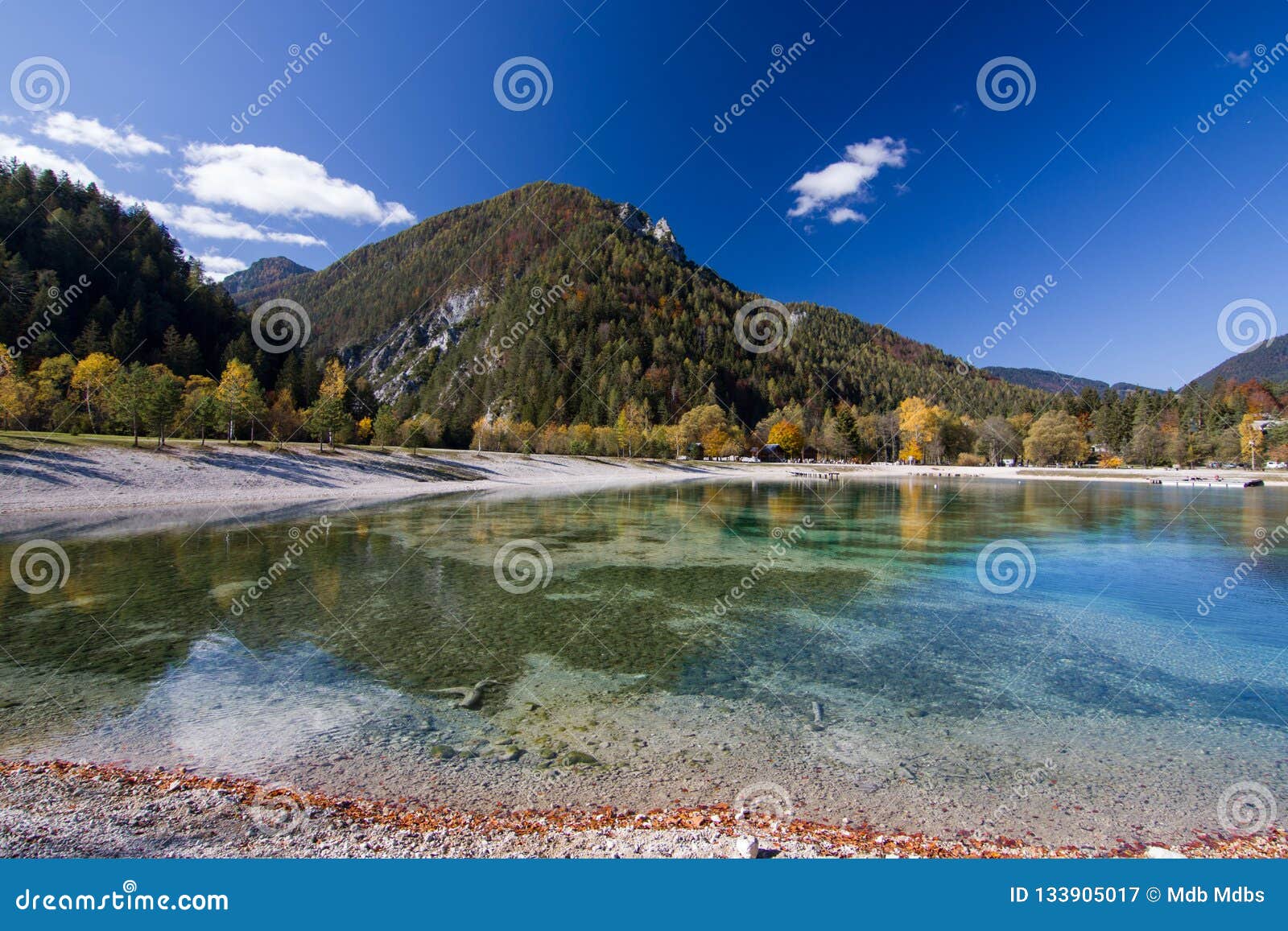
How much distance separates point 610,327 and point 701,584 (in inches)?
7043

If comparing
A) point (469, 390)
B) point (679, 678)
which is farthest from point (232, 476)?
point (469, 390)

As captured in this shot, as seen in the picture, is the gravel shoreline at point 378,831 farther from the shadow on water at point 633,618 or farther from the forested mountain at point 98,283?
the forested mountain at point 98,283

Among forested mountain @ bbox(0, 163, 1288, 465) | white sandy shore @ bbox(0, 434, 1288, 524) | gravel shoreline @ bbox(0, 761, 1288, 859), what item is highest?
forested mountain @ bbox(0, 163, 1288, 465)

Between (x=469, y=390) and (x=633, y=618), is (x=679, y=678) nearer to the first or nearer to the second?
(x=633, y=618)

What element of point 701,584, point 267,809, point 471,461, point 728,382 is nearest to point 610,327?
point 728,382

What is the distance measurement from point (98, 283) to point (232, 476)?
306 ft

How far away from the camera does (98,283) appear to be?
336 ft

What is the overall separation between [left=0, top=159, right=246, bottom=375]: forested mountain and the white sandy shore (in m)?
54.1

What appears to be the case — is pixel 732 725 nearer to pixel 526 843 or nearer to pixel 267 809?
pixel 526 843

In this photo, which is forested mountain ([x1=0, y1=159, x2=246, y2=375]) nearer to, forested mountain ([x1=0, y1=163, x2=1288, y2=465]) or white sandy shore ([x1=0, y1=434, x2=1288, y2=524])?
forested mountain ([x1=0, y1=163, x2=1288, y2=465])

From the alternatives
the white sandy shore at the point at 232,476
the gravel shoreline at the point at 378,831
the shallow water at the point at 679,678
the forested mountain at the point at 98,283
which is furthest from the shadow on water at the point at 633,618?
the forested mountain at the point at 98,283

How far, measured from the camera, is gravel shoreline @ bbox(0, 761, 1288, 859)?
509 cm

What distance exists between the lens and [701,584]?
18500mm

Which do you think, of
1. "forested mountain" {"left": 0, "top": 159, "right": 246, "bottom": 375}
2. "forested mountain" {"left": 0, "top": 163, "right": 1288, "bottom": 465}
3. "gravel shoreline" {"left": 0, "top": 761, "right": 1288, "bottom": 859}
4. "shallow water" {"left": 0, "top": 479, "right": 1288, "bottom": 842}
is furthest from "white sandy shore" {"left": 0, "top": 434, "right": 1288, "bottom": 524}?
"forested mountain" {"left": 0, "top": 159, "right": 246, "bottom": 375}
